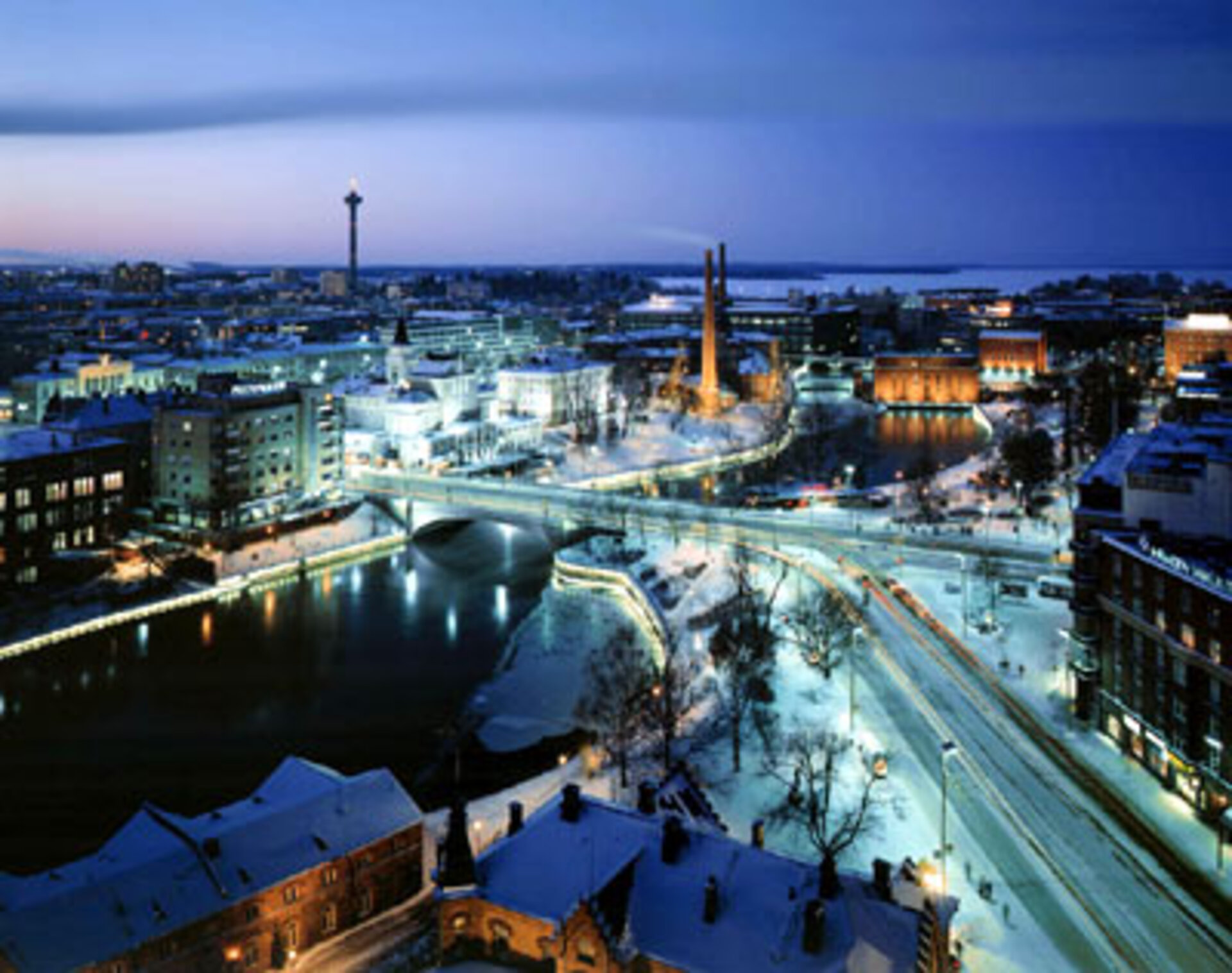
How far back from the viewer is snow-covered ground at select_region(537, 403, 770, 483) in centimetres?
5328

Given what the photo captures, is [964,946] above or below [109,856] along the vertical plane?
below

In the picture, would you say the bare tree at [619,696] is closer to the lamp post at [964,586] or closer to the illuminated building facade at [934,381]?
the lamp post at [964,586]

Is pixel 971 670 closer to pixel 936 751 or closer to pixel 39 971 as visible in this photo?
pixel 936 751

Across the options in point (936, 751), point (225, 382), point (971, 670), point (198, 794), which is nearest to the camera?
point (936, 751)

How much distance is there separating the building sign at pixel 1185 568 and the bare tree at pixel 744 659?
23.8 ft

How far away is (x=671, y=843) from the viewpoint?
1312 cm

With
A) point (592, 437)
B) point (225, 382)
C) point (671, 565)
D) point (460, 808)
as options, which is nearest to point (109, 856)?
point (460, 808)

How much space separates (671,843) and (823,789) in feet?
20.6

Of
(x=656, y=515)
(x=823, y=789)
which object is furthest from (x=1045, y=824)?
(x=656, y=515)

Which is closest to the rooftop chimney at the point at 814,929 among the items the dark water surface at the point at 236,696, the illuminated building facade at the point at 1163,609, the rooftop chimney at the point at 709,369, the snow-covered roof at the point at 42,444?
the illuminated building facade at the point at 1163,609

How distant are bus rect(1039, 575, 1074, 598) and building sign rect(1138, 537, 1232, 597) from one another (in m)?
8.35

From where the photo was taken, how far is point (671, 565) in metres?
34.2

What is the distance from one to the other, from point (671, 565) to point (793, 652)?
30.2 ft

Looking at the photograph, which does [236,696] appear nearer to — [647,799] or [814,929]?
[647,799]
